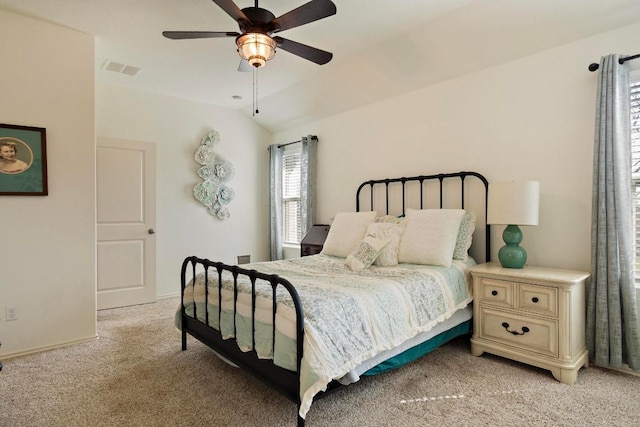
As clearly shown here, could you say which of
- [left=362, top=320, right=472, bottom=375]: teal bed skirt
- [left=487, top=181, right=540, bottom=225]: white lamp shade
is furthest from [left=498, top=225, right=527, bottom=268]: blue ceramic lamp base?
[left=362, top=320, right=472, bottom=375]: teal bed skirt

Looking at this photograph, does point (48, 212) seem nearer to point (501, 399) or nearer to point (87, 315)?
point (87, 315)

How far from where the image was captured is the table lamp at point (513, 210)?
2.54 metres

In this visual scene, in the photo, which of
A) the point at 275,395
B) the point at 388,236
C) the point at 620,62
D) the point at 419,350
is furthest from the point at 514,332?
the point at 620,62

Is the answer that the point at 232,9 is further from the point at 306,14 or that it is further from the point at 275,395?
the point at 275,395

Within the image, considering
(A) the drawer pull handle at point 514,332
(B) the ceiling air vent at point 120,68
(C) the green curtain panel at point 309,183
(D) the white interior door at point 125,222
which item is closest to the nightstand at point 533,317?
(A) the drawer pull handle at point 514,332

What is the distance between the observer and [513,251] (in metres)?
2.66

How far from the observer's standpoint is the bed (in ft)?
5.71

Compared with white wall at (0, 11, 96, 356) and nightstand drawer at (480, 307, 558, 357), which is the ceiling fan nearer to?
white wall at (0, 11, 96, 356)

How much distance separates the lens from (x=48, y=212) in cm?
290

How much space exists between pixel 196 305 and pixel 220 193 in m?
2.61

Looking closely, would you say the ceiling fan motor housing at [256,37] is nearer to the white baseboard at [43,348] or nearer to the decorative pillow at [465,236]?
the decorative pillow at [465,236]

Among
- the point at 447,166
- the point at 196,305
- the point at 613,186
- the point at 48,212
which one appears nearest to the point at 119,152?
the point at 48,212

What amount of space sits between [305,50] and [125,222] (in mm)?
3101

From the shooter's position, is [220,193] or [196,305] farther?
[220,193]
